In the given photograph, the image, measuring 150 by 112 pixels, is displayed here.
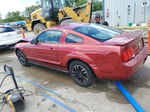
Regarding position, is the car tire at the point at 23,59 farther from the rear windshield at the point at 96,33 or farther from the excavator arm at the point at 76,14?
the excavator arm at the point at 76,14

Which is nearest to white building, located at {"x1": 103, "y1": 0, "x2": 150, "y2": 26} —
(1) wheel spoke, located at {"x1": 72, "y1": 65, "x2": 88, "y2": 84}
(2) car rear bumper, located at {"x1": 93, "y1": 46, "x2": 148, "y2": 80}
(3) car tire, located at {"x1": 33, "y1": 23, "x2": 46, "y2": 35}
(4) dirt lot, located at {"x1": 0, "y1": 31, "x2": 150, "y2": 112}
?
(3) car tire, located at {"x1": 33, "y1": 23, "x2": 46, "y2": 35}

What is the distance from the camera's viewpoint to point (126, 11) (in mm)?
11195

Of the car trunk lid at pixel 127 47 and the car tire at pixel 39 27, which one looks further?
the car tire at pixel 39 27

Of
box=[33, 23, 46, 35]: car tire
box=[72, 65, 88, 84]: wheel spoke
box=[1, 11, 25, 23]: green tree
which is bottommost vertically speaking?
box=[72, 65, 88, 84]: wheel spoke

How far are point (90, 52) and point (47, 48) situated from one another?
1.37 metres

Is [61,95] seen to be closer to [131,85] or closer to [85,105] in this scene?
[85,105]

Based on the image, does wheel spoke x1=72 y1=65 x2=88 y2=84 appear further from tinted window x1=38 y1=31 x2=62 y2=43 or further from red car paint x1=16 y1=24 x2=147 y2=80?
tinted window x1=38 y1=31 x2=62 y2=43

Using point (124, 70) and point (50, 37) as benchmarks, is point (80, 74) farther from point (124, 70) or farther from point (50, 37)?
point (50, 37)

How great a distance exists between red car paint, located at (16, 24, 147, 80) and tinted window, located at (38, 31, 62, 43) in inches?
4.9

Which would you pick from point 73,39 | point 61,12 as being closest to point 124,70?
point 73,39

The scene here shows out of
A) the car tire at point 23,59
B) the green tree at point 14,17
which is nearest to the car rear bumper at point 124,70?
the car tire at point 23,59

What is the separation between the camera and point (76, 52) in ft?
9.36

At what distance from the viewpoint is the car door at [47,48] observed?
3369 mm

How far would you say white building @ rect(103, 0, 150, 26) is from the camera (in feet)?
34.3
